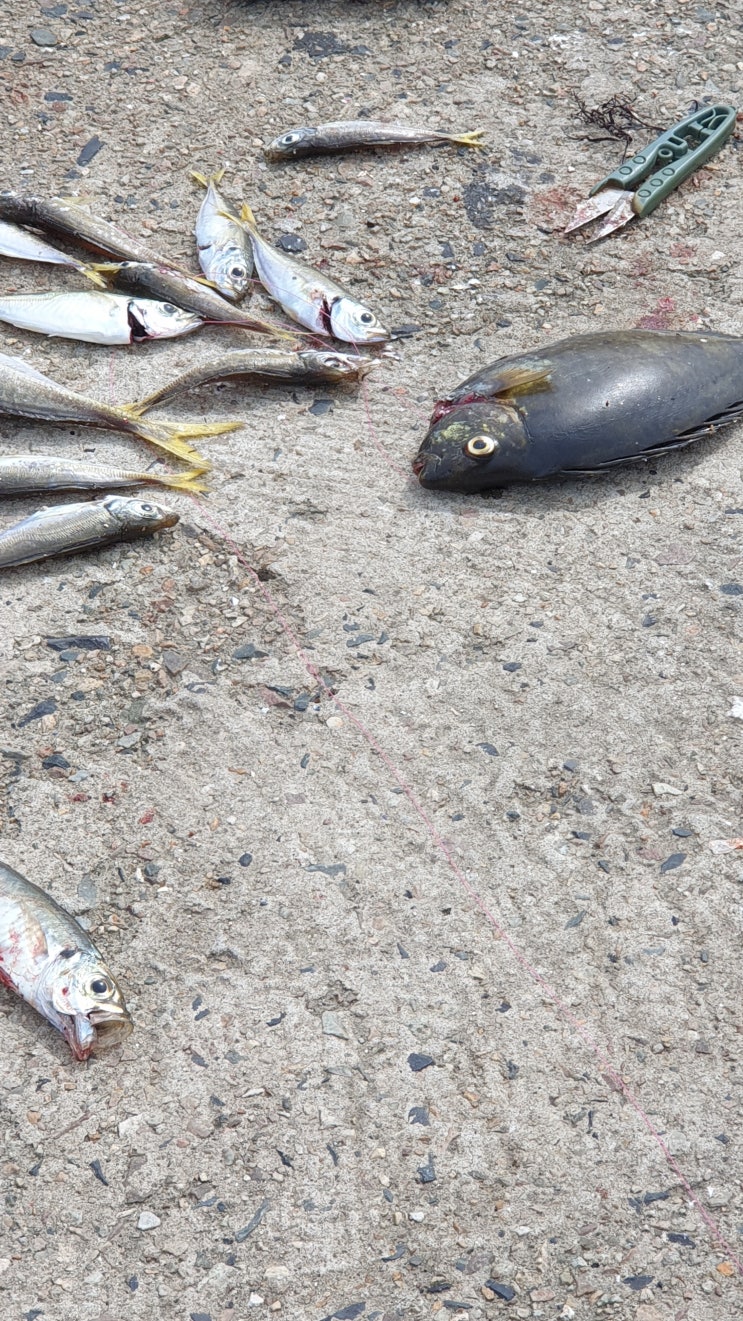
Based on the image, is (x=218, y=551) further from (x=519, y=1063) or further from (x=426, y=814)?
(x=519, y=1063)

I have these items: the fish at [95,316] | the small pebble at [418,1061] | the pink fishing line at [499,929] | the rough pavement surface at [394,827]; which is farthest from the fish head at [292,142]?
the small pebble at [418,1061]

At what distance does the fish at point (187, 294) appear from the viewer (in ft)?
16.5

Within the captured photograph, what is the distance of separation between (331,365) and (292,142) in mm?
1689

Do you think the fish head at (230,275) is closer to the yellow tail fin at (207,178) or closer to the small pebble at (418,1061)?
the yellow tail fin at (207,178)

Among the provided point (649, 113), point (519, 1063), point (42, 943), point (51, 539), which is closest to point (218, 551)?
point (51, 539)

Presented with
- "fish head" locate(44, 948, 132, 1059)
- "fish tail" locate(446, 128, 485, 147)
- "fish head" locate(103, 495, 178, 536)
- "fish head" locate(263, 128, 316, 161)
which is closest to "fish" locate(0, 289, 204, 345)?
"fish head" locate(103, 495, 178, 536)

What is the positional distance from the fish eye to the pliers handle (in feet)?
6.22

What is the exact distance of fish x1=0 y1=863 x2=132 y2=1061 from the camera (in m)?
3.02

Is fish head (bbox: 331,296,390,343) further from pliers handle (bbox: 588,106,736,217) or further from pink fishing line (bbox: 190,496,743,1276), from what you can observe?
pliers handle (bbox: 588,106,736,217)

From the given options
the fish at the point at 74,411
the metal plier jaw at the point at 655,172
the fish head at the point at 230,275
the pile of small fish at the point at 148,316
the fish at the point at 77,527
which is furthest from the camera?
the metal plier jaw at the point at 655,172

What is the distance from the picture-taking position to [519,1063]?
3.03 metres

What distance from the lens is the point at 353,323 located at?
16.0 ft

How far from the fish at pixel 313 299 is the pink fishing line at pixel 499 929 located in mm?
1194

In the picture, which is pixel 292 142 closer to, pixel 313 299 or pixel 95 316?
pixel 313 299
